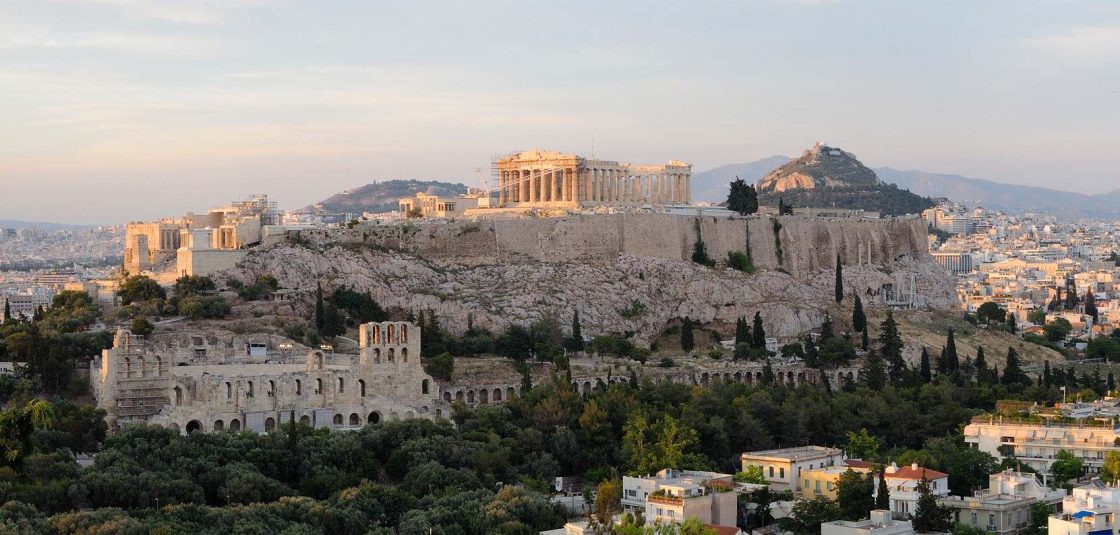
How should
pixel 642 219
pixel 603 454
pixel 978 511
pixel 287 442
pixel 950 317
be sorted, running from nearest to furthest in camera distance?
1. pixel 978 511
2. pixel 287 442
3. pixel 603 454
4. pixel 642 219
5. pixel 950 317

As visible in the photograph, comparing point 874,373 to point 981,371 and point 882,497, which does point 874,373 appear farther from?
point 882,497

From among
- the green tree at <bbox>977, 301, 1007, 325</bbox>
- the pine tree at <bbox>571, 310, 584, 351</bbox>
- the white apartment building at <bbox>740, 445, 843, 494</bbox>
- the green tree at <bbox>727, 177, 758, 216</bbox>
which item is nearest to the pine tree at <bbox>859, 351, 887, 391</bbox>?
the pine tree at <bbox>571, 310, 584, 351</bbox>

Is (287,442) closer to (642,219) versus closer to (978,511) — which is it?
(978,511)

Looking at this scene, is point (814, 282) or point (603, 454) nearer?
point (603, 454)

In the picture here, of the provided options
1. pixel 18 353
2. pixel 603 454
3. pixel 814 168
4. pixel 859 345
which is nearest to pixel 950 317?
pixel 859 345

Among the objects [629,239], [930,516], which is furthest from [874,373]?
[930,516]

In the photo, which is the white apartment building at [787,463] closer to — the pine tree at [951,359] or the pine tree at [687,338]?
the pine tree at [951,359]

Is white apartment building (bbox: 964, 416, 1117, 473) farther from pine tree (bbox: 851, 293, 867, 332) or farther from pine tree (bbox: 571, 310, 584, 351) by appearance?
pine tree (bbox: 851, 293, 867, 332)

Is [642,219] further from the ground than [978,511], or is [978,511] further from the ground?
[642,219]
